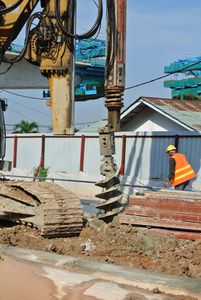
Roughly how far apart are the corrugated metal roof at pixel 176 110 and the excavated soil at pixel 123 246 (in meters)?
12.7

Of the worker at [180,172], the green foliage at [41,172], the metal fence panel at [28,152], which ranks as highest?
the worker at [180,172]

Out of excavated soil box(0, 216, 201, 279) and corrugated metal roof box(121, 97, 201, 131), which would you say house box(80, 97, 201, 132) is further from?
excavated soil box(0, 216, 201, 279)

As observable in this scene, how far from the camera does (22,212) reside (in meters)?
9.00

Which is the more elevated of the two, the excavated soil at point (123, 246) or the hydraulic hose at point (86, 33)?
the hydraulic hose at point (86, 33)

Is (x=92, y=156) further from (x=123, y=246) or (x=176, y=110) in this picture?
(x=123, y=246)

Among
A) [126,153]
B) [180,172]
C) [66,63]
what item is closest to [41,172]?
[126,153]

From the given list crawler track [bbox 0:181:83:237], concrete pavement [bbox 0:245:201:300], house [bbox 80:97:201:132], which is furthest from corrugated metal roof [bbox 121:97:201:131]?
concrete pavement [bbox 0:245:201:300]

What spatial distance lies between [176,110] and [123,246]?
15.8m

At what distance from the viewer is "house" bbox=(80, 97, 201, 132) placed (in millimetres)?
21500

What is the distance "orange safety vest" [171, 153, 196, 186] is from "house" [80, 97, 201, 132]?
10.2 meters

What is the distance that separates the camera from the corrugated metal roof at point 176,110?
Answer: 829 inches

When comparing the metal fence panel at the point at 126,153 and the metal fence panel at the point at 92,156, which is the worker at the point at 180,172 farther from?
the metal fence panel at the point at 92,156

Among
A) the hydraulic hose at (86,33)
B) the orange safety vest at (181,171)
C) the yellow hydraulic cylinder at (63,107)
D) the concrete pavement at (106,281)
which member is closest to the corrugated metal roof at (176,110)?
the orange safety vest at (181,171)

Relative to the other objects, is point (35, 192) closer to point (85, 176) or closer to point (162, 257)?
point (162, 257)
